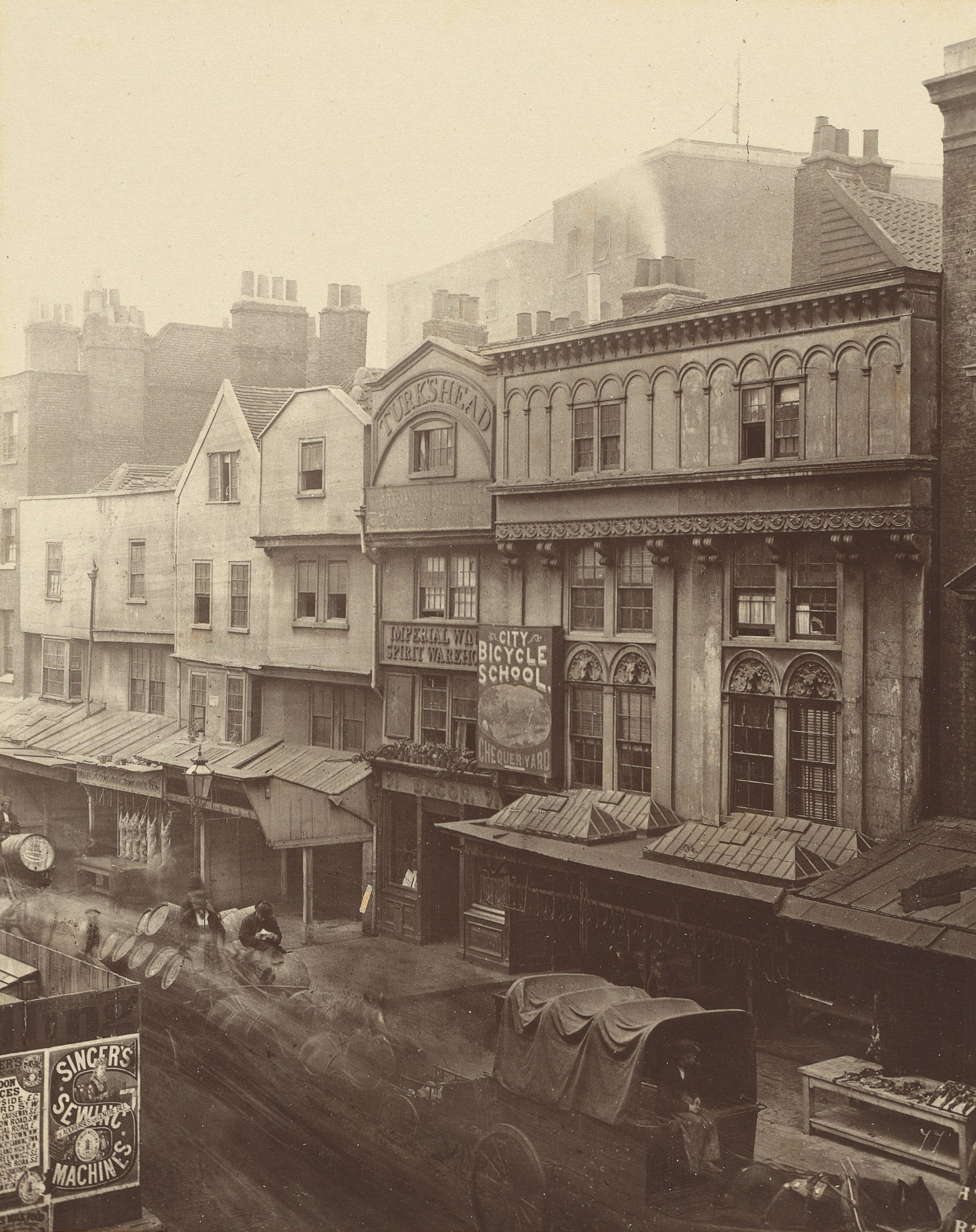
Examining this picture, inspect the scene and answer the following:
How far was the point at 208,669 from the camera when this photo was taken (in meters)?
37.0

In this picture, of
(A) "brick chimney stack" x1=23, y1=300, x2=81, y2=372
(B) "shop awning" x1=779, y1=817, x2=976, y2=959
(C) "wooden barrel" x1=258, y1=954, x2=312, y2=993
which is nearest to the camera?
(B) "shop awning" x1=779, y1=817, x2=976, y2=959

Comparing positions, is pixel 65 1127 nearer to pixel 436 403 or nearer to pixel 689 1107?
pixel 689 1107

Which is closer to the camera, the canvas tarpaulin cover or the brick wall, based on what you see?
the canvas tarpaulin cover

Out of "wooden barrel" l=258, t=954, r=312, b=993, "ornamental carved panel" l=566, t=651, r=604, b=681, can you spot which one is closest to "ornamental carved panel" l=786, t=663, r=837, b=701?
"ornamental carved panel" l=566, t=651, r=604, b=681

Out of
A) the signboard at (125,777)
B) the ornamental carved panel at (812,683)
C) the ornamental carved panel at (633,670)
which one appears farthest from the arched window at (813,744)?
the signboard at (125,777)

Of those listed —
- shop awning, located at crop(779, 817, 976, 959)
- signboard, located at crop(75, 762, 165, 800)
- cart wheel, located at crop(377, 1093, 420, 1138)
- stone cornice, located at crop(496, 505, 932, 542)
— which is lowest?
cart wheel, located at crop(377, 1093, 420, 1138)

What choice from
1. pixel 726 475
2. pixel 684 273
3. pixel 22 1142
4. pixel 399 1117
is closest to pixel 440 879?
pixel 399 1117

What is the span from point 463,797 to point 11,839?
39.2 feet

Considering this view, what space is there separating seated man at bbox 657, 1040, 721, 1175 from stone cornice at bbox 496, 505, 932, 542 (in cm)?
966

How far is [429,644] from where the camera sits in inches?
1187

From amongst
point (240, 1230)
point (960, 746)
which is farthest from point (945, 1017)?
point (240, 1230)

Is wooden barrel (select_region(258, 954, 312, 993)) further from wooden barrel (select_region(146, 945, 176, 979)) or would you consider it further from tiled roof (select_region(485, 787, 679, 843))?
tiled roof (select_region(485, 787, 679, 843))

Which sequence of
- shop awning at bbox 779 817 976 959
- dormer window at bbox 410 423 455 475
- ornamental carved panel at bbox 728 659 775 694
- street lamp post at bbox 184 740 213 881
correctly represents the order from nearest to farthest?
1. shop awning at bbox 779 817 976 959
2. ornamental carved panel at bbox 728 659 775 694
3. dormer window at bbox 410 423 455 475
4. street lamp post at bbox 184 740 213 881

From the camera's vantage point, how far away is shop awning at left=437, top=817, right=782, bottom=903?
68.4ft
